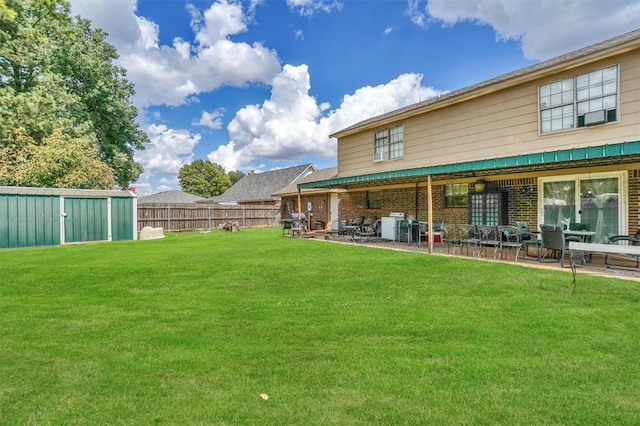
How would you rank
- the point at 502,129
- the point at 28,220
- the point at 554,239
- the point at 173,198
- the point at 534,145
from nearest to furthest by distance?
the point at 554,239
the point at 534,145
the point at 502,129
the point at 28,220
the point at 173,198

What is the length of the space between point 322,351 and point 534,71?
9.92m

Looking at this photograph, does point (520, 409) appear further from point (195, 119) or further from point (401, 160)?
point (195, 119)

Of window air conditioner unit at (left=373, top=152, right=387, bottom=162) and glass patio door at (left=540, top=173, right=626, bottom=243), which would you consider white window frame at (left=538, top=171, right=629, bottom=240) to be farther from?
window air conditioner unit at (left=373, top=152, right=387, bottom=162)

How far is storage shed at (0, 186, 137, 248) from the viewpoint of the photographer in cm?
1390

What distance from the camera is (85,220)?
52.3 feet

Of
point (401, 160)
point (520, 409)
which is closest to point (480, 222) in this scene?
point (401, 160)

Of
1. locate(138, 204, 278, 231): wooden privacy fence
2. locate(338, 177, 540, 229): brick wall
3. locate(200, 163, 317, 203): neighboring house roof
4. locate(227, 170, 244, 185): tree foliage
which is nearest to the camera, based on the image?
locate(338, 177, 540, 229): brick wall

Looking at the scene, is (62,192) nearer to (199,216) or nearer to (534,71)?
(199,216)

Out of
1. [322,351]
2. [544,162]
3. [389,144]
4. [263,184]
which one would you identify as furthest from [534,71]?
[263,184]

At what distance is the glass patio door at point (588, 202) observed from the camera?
9.44 meters

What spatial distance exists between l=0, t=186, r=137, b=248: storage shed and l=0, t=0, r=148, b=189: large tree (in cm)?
353

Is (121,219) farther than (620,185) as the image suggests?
Yes

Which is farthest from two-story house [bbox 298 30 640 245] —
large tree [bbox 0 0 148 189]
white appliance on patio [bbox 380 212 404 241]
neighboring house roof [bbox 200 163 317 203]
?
neighboring house roof [bbox 200 163 317 203]

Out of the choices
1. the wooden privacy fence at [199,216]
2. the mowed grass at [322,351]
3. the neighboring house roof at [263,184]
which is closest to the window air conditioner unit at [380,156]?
the mowed grass at [322,351]
